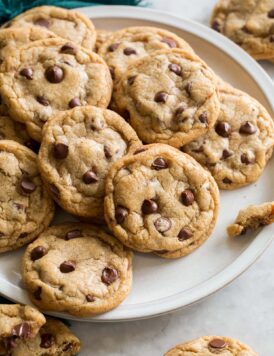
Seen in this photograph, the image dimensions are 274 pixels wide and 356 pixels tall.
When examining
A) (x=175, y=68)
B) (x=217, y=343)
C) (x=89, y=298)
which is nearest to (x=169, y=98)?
(x=175, y=68)

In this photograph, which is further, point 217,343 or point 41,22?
point 41,22

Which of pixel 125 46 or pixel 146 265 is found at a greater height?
pixel 125 46

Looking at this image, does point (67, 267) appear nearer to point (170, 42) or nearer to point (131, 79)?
point (131, 79)

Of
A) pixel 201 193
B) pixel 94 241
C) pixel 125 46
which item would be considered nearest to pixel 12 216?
pixel 94 241

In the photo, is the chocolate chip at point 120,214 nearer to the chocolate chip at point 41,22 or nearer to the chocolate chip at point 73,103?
the chocolate chip at point 73,103

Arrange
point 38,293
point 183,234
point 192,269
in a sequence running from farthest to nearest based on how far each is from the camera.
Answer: point 192,269 < point 183,234 < point 38,293

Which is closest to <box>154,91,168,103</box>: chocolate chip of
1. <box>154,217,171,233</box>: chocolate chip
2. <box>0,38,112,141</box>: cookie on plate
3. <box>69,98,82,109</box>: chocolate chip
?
<box>0,38,112,141</box>: cookie on plate

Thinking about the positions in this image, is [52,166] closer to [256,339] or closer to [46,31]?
[46,31]
